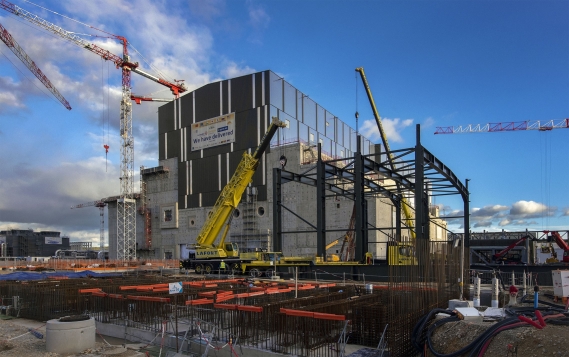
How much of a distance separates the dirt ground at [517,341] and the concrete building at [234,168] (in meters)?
41.4

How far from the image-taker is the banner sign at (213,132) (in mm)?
61438

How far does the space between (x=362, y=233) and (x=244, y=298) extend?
18997 mm

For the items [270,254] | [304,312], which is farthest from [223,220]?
[304,312]

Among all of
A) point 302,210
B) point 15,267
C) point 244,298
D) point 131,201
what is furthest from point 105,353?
point 131,201

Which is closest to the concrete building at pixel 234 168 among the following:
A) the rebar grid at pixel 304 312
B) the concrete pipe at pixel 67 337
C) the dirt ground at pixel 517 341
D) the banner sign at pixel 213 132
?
the banner sign at pixel 213 132

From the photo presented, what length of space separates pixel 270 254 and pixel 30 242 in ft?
314

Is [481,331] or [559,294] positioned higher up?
[481,331]

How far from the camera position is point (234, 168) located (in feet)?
197

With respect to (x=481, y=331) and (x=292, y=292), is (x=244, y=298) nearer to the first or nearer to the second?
(x=292, y=292)

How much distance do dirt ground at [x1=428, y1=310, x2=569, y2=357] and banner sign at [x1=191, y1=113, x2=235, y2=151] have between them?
2116 inches

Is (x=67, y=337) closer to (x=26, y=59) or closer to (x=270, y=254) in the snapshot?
(x=270, y=254)

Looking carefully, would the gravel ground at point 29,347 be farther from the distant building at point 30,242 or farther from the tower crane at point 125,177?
the distant building at point 30,242

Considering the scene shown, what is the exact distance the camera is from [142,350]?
39.2 ft

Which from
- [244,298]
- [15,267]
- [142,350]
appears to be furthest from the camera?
[15,267]
